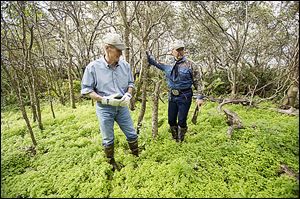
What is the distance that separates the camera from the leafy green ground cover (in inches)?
116

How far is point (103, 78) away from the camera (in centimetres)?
320

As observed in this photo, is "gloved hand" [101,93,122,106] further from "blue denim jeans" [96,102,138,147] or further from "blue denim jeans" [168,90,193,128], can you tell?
"blue denim jeans" [168,90,193,128]

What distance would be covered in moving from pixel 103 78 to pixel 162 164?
5.46 ft

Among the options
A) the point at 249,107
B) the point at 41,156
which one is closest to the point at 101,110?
the point at 41,156

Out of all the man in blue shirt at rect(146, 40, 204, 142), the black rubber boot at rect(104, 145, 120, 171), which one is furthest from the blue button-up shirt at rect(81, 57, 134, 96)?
the man in blue shirt at rect(146, 40, 204, 142)

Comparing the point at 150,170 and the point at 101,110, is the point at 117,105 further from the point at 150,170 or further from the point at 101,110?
the point at 150,170

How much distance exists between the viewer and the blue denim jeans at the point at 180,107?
13.2 ft

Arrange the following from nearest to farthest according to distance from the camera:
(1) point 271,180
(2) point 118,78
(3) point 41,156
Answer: (1) point 271,180 < (2) point 118,78 < (3) point 41,156

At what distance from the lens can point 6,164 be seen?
11.9 feet

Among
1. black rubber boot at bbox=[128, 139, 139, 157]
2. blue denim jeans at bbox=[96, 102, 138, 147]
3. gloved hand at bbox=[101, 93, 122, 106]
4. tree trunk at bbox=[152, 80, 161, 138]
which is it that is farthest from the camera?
tree trunk at bbox=[152, 80, 161, 138]

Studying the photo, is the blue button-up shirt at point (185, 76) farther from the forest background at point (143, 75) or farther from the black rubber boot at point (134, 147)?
the black rubber boot at point (134, 147)

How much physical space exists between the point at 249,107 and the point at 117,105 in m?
4.83

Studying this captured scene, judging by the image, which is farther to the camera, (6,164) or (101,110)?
(6,164)

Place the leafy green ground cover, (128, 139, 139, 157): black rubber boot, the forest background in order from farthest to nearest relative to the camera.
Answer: (128, 139, 139, 157): black rubber boot → the forest background → the leafy green ground cover
